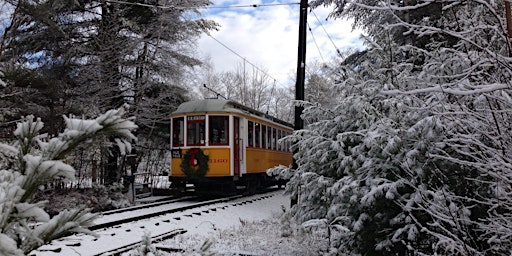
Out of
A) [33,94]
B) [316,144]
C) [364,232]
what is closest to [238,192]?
[33,94]

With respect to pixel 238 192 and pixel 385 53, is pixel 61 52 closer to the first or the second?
pixel 238 192

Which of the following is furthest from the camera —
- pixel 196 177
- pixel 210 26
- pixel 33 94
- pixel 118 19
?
pixel 210 26

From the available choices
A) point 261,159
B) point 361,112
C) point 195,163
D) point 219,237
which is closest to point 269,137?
point 261,159

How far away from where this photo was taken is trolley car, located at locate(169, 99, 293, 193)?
42.7 feet

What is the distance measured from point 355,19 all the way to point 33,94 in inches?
363

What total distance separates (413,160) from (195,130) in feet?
32.9

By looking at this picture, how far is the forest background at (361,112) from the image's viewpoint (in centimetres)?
248

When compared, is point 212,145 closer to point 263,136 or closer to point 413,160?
point 263,136

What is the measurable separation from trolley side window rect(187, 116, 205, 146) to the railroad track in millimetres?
2380

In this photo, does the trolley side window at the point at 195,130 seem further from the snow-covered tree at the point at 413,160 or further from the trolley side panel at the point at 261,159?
the snow-covered tree at the point at 413,160

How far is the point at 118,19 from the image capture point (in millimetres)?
14430

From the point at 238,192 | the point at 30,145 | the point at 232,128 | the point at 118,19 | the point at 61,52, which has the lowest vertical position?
the point at 238,192

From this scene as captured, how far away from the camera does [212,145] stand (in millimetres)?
13109

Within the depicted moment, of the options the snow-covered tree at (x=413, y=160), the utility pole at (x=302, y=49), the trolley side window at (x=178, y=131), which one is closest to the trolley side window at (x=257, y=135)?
the trolley side window at (x=178, y=131)
